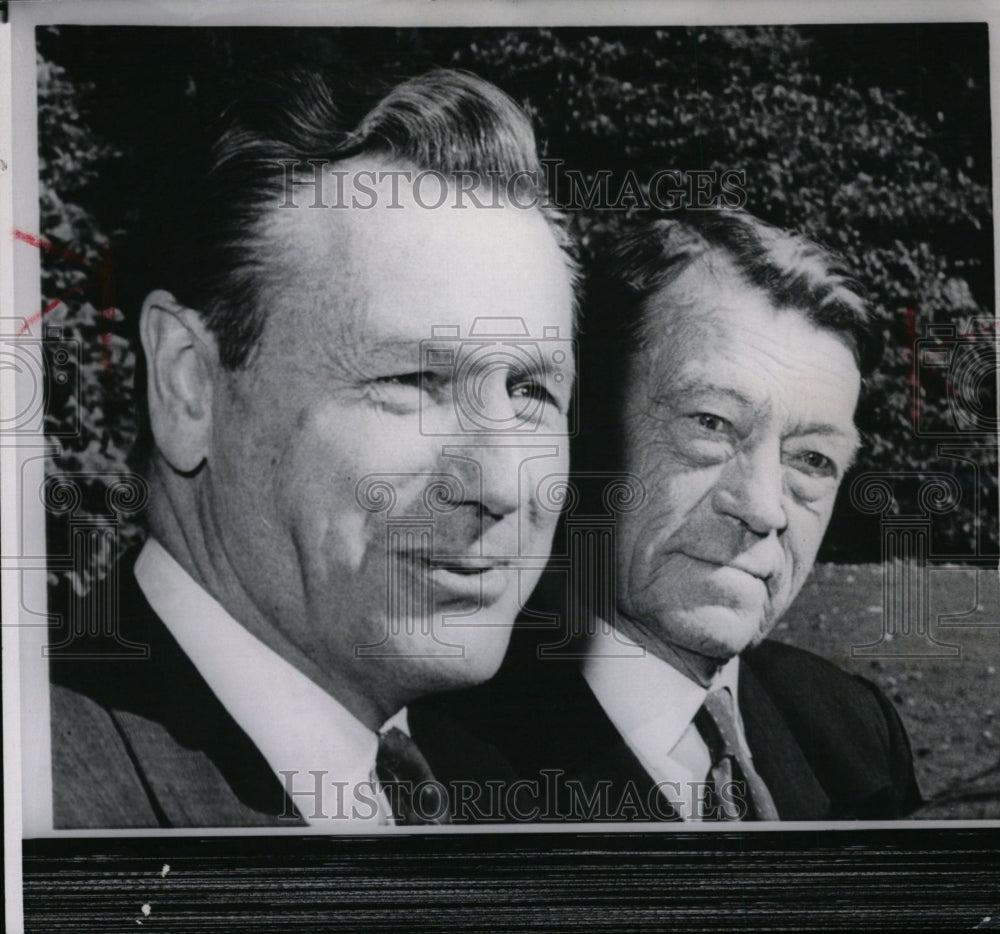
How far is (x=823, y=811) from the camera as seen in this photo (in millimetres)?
3906

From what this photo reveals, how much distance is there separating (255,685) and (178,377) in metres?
0.86

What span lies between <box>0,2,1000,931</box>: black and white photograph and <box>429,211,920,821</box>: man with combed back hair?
1 cm

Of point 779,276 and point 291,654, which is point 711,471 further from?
point 291,654

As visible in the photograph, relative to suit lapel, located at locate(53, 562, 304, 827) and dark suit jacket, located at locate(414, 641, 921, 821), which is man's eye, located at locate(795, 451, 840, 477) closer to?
dark suit jacket, located at locate(414, 641, 921, 821)

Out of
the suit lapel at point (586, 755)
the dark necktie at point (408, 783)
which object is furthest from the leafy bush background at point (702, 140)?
the dark necktie at point (408, 783)

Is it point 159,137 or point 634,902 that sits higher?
point 159,137

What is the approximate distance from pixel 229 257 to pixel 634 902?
2.07m

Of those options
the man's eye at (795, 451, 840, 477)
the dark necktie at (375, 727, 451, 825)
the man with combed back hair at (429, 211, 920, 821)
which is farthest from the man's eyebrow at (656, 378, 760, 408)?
the dark necktie at (375, 727, 451, 825)

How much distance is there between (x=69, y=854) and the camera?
12.5 feet

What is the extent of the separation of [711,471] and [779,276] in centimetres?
57

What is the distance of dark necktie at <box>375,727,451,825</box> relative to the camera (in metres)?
3.83

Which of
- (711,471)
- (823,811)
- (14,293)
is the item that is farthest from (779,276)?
(14,293)

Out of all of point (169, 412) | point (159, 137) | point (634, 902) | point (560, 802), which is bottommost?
point (634, 902)

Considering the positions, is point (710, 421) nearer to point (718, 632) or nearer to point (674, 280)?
point (674, 280)
